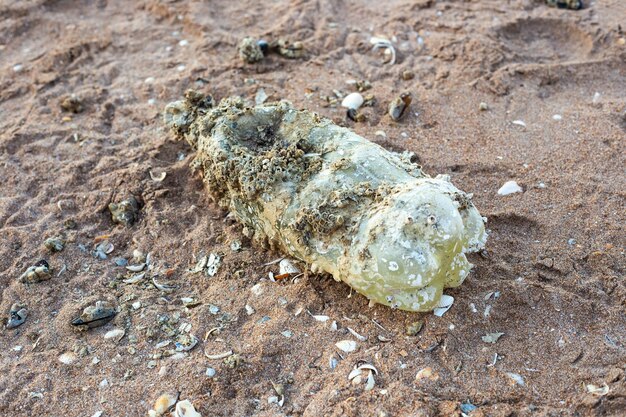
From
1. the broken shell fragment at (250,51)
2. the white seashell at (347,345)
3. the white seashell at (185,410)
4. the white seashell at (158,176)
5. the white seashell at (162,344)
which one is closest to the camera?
the white seashell at (185,410)

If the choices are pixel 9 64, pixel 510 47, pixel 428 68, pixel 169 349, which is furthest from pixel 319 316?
pixel 9 64

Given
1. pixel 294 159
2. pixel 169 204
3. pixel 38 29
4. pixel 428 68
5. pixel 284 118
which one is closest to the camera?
pixel 294 159

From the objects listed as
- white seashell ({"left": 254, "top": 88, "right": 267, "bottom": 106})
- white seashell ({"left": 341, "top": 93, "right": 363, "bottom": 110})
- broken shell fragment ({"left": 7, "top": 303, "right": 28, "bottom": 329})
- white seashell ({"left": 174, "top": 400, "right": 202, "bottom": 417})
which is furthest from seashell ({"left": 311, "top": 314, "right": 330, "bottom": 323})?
white seashell ({"left": 254, "top": 88, "right": 267, "bottom": 106})

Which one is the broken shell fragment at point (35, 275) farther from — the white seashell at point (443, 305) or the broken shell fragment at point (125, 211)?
the white seashell at point (443, 305)

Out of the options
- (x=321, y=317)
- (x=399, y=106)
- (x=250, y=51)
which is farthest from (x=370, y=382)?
(x=250, y=51)

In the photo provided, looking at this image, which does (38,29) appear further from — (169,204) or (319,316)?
(319,316)

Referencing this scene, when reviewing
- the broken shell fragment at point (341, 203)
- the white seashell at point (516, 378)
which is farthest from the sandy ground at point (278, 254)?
the broken shell fragment at point (341, 203)

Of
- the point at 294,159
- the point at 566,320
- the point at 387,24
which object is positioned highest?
the point at 294,159
